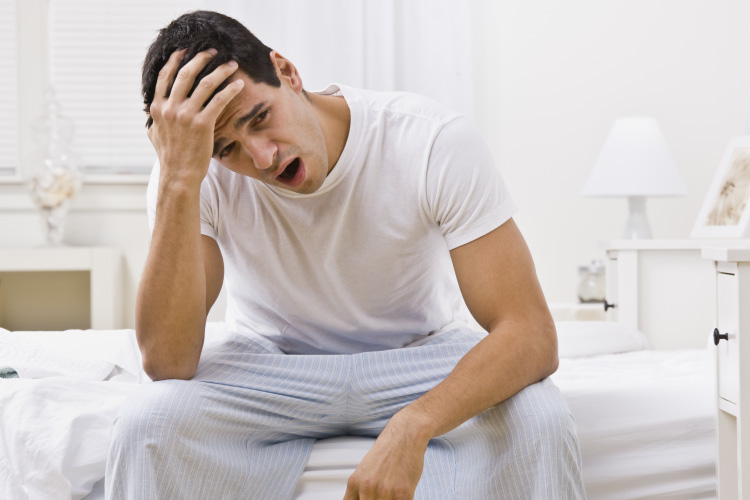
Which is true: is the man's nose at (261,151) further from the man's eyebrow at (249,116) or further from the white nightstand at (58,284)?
the white nightstand at (58,284)

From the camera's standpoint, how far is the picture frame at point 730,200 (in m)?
1.77

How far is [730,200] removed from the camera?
184 centimetres

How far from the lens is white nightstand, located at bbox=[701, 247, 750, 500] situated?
1.00 metres

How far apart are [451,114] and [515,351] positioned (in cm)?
39

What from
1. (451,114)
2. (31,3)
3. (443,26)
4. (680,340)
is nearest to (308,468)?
(451,114)

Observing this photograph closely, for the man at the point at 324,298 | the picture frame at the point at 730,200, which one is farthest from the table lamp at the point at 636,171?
the man at the point at 324,298

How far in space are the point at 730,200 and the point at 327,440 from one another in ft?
3.89

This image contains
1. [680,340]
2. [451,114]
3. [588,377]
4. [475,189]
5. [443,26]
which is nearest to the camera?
[475,189]

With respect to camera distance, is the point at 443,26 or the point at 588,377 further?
the point at 443,26

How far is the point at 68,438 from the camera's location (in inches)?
39.0

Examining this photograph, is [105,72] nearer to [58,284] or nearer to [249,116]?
[58,284]

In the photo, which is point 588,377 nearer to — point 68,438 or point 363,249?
point 363,249

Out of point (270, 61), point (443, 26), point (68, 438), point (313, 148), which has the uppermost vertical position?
point (443, 26)

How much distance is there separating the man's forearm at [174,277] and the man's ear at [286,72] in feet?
0.70
